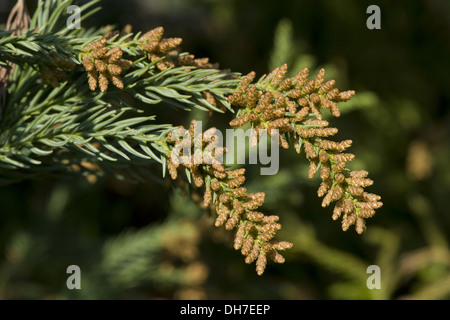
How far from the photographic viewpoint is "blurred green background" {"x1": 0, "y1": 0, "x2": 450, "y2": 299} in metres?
2.13

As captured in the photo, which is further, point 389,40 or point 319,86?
point 389,40

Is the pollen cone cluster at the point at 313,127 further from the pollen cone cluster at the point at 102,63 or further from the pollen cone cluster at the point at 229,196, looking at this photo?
the pollen cone cluster at the point at 102,63

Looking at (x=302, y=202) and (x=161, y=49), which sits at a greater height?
(x=302, y=202)

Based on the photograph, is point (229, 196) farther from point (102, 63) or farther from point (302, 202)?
point (302, 202)

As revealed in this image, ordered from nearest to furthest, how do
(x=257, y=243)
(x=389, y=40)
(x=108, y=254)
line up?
(x=257, y=243), (x=108, y=254), (x=389, y=40)

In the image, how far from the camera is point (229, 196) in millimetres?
844

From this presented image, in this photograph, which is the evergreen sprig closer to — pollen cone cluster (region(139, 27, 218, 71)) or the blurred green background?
pollen cone cluster (region(139, 27, 218, 71))

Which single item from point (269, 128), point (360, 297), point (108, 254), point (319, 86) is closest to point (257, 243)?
point (269, 128)

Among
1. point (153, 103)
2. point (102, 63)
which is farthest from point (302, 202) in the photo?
point (102, 63)

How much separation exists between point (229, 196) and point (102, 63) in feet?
1.08

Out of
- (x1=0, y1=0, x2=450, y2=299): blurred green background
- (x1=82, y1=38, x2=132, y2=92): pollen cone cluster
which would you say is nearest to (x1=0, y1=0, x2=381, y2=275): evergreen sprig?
(x1=82, y1=38, x2=132, y2=92): pollen cone cluster

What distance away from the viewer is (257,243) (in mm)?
830
